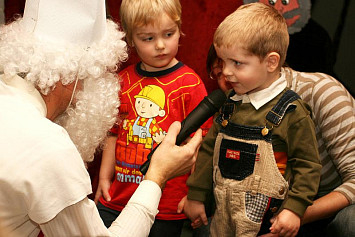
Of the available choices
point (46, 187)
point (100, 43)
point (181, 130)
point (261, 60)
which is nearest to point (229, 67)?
point (261, 60)

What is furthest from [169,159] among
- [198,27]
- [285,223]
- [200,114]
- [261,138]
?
[198,27]

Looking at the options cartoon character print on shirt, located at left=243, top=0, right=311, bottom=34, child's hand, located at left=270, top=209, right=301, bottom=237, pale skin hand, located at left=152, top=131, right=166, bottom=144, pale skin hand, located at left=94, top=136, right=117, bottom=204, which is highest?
cartoon character print on shirt, located at left=243, top=0, right=311, bottom=34

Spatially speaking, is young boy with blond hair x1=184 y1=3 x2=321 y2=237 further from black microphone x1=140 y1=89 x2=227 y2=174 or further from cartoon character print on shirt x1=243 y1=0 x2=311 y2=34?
cartoon character print on shirt x1=243 y1=0 x2=311 y2=34

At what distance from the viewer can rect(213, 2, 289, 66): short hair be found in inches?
51.6

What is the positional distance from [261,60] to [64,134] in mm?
641

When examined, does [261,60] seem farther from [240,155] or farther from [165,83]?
[165,83]

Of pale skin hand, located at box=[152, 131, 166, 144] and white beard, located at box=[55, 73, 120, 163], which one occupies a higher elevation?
white beard, located at box=[55, 73, 120, 163]

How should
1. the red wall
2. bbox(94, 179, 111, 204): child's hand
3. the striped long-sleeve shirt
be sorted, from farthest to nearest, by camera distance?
the red wall
bbox(94, 179, 111, 204): child's hand
the striped long-sleeve shirt

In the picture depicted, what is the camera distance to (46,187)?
0.97m

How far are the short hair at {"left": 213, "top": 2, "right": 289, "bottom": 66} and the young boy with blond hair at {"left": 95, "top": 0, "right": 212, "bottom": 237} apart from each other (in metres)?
0.26

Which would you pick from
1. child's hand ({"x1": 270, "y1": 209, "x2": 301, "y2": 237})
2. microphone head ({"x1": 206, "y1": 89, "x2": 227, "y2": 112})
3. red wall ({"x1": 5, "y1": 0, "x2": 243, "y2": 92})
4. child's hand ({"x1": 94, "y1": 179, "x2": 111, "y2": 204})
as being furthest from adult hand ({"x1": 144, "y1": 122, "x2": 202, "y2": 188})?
red wall ({"x1": 5, "y1": 0, "x2": 243, "y2": 92})

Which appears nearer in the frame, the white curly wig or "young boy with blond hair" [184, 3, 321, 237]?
the white curly wig

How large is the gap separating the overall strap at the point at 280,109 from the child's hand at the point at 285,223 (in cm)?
28

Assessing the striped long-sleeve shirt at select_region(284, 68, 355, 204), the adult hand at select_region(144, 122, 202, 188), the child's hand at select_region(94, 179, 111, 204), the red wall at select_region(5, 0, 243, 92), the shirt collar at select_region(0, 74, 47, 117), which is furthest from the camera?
the red wall at select_region(5, 0, 243, 92)
